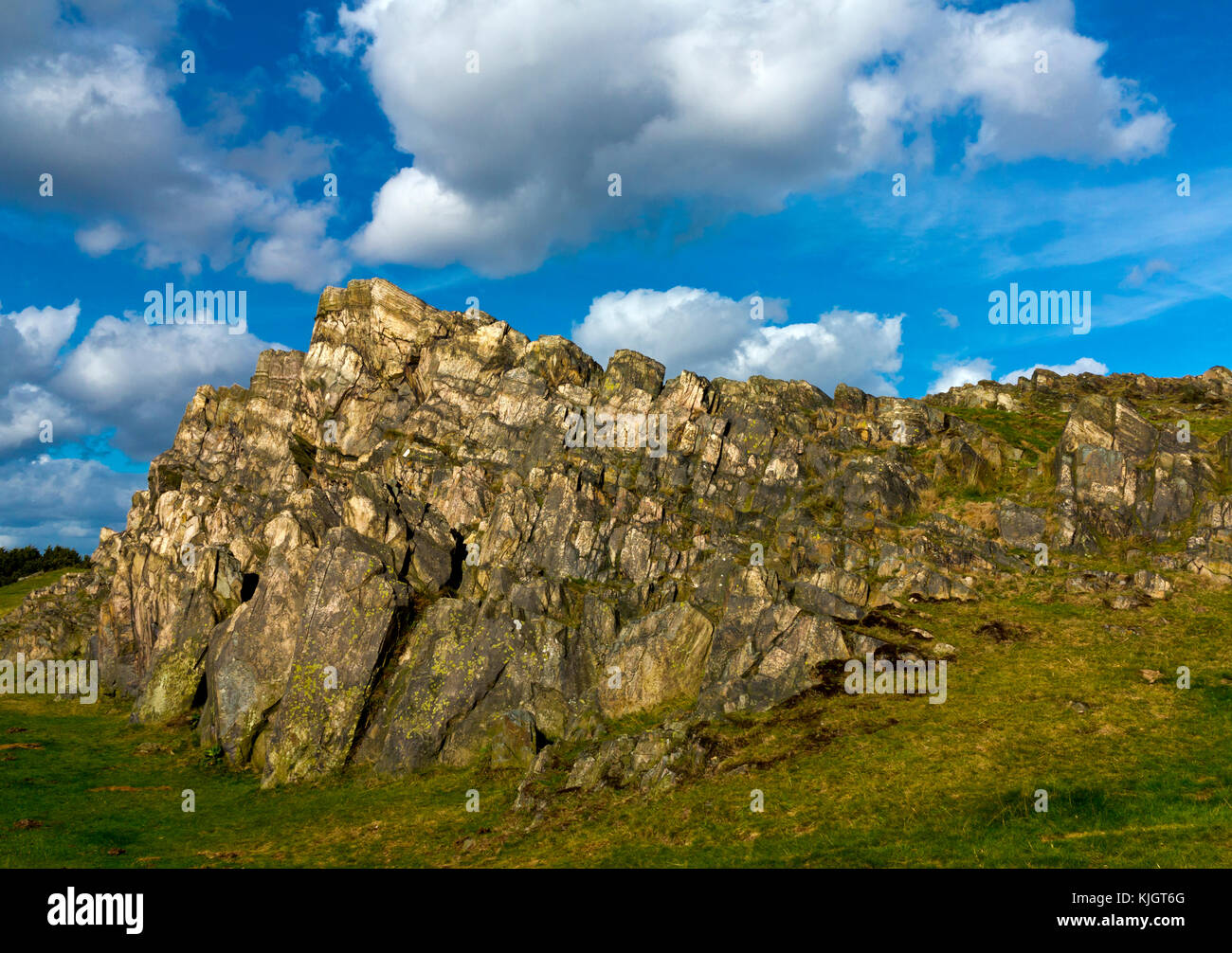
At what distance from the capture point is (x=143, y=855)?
123ft

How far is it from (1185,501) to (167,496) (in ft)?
342

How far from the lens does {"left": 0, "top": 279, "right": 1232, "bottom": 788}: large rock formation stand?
50531 millimetres

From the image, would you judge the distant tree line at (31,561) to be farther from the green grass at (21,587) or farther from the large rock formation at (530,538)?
the large rock formation at (530,538)

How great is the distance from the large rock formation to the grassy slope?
3.63m

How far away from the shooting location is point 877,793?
3400 centimetres

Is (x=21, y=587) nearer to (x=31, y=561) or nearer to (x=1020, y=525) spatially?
(x=31, y=561)

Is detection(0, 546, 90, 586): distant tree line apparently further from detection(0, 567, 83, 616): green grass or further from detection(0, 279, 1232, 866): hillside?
detection(0, 279, 1232, 866): hillside

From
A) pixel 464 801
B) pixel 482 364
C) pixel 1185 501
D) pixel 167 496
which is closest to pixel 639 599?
pixel 464 801

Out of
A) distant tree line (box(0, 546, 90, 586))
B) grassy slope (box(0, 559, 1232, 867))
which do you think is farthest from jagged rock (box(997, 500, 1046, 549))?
distant tree line (box(0, 546, 90, 586))

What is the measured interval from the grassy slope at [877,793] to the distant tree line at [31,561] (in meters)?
110

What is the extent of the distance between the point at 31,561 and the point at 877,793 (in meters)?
174
